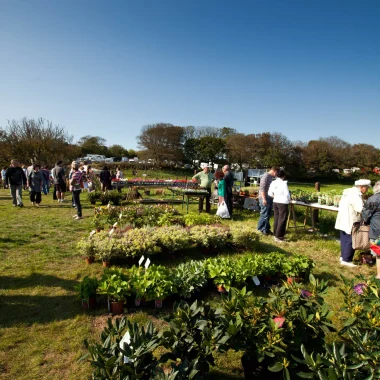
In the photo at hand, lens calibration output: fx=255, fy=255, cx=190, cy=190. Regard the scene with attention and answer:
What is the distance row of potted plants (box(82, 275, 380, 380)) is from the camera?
1562 millimetres

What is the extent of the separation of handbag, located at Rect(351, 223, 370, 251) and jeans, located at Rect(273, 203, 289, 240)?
1.60 m

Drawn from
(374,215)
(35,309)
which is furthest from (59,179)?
(374,215)

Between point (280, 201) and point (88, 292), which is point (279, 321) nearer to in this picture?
point (88, 292)

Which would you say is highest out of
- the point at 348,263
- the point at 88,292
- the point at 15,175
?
the point at 15,175

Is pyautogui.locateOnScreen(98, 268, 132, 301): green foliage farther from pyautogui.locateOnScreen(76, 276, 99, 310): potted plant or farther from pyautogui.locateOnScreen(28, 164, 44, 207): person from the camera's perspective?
pyautogui.locateOnScreen(28, 164, 44, 207): person

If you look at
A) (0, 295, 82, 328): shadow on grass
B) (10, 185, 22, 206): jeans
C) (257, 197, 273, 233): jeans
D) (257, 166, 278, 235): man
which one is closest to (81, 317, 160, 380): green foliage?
(0, 295, 82, 328): shadow on grass

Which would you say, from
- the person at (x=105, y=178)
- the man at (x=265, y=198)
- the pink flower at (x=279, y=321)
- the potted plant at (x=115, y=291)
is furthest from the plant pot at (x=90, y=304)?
the person at (x=105, y=178)

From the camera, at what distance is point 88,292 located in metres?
3.20

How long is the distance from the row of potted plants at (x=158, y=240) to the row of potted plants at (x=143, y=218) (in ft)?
3.38

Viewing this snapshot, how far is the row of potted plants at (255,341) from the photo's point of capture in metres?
1.56

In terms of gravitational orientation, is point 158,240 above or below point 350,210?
below

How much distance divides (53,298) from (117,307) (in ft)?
3.51

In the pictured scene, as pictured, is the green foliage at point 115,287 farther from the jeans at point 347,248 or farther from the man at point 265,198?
the man at point 265,198

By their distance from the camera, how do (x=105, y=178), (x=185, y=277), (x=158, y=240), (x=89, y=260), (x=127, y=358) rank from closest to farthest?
(x=127, y=358) < (x=185, y=277) < (x=89, y=260) < (x=158, y=240) < (x=105, y=178)
